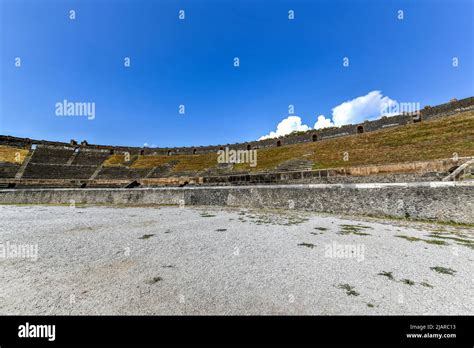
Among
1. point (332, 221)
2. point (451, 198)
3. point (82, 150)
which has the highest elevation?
point (82, 150)

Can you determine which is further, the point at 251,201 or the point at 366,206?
the point at 251,201

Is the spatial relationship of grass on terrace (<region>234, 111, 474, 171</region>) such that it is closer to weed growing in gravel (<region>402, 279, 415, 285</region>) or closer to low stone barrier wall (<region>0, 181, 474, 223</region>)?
low stone barrier wall (<region>0, 181, 474, 223</region>)

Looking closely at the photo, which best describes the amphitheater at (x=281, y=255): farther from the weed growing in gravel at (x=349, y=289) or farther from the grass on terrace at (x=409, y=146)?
the grass on terrace at (x=409, y=146)

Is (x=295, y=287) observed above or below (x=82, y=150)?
below

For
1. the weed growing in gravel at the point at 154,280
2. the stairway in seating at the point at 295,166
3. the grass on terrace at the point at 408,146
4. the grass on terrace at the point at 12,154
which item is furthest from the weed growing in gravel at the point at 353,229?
the grass on terrace at the point at 12,154

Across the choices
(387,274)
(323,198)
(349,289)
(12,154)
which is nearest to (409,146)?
(323,198)

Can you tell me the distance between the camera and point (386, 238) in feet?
19.8

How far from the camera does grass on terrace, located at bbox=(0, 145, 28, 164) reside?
3089 cm

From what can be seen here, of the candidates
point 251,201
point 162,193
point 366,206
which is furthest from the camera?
point 162,193

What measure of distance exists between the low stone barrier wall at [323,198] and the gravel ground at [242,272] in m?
1.30

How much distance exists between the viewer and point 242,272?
13.2 ft
